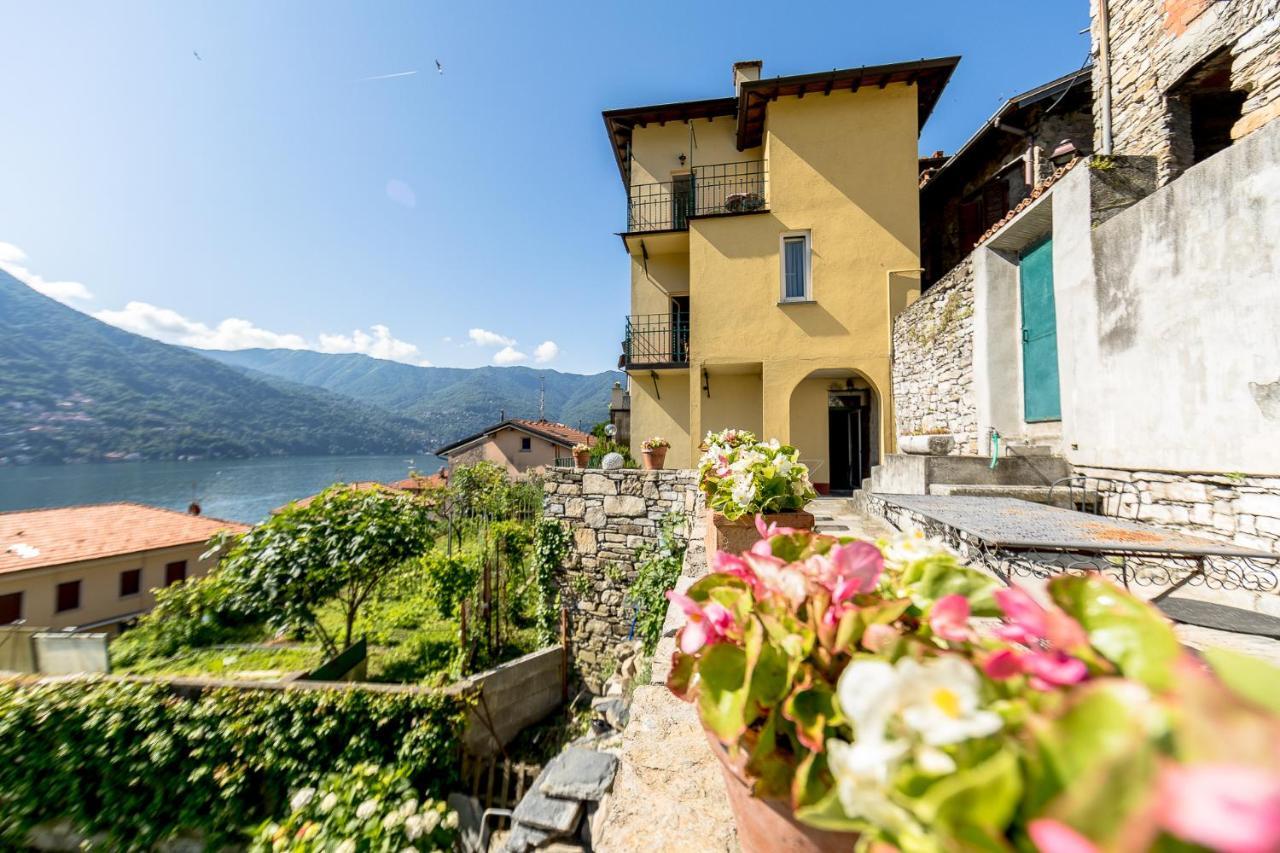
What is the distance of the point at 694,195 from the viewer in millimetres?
10844

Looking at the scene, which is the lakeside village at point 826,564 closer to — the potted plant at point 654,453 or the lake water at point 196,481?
the potted plant at point 654,453

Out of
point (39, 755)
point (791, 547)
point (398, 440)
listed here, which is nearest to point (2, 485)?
point (398, 440)

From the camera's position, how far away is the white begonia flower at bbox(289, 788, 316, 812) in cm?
494

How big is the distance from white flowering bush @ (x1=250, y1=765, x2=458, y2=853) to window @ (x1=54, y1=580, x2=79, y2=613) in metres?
13.7

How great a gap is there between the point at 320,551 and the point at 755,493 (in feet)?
Result: 25.6

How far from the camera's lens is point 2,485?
63.7 m

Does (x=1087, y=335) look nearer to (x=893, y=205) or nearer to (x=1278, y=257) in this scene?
(x=1278, y=257)

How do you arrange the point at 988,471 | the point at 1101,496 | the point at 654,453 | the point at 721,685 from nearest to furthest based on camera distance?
the point at 721,685, the point at 1101,496, the point at 988,471, the point at 654,453

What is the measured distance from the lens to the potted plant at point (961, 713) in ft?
1.04

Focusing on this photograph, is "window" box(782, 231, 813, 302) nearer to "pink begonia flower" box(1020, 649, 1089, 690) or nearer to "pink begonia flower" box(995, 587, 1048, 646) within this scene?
"pink begonia flower" box(995, 587, 1048, 646)

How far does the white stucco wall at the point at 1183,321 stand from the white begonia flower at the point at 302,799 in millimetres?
9100

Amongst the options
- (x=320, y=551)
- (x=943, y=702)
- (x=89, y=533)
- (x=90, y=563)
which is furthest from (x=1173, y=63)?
(x=89, y=533)

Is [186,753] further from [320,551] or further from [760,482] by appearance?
[760,482]

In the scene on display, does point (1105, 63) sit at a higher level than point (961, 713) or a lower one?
higher
